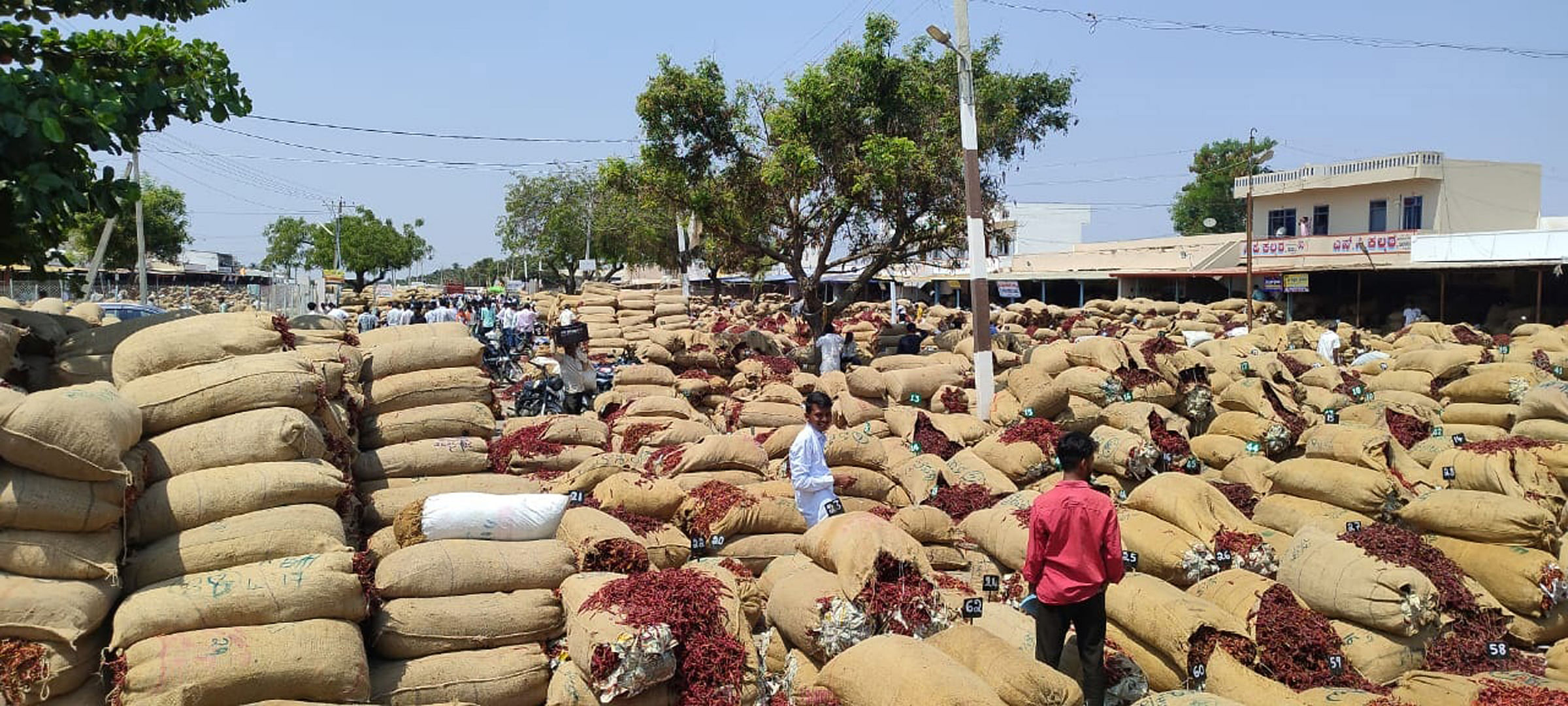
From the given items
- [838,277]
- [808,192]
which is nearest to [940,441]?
[808,192]

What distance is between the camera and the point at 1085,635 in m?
4.47

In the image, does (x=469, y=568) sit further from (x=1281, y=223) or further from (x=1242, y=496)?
(x=1281, y=223)

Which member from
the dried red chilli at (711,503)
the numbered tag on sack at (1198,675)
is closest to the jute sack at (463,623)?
the dried red chilli at (711,503)

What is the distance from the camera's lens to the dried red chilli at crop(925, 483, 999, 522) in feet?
25.3

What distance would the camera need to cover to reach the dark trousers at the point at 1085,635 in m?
4.42

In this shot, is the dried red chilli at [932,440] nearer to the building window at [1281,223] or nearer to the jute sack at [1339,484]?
the jute sack at [1339,484]

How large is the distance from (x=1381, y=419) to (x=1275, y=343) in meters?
Result: 9.33

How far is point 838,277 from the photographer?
4750 centimetres

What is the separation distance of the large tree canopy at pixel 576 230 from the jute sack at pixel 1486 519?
39.2 metres

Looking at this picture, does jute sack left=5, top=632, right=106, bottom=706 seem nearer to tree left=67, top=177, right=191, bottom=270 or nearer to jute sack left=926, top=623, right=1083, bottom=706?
jute sack left=926, top=623, right=1083, bottom=706

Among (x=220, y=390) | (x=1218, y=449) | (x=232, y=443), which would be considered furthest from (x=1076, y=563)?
(x=1218, y=449)

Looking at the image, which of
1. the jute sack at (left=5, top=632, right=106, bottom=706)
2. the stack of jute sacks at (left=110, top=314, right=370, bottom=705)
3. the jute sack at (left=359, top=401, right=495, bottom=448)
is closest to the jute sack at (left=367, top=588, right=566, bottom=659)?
the stack of jute sacks at (left=110, top=314, right=370, bottom=705)

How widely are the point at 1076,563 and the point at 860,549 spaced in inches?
38.7

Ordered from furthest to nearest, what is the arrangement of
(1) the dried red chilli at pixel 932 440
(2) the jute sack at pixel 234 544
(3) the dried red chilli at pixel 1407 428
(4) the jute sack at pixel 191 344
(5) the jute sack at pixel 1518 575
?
(1) the dried red chilli at pixel 932 440
(3) the dried red chilli at pixel 1407 428
(5) the jute sack at pixel 1518 575
(4) the jute sack at pixel 191 344
(2) the jute sack at pixel 234 544
